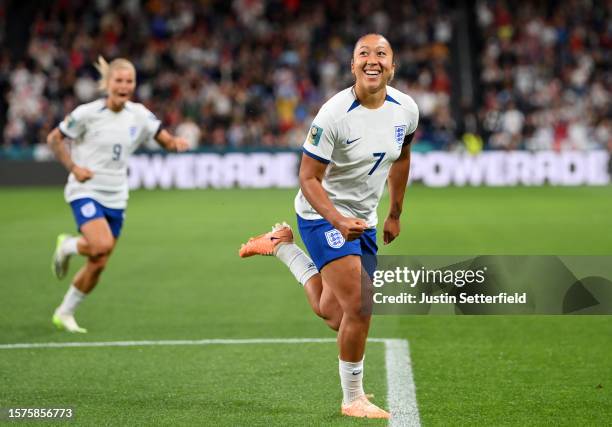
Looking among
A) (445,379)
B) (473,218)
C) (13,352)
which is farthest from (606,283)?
(473,218)

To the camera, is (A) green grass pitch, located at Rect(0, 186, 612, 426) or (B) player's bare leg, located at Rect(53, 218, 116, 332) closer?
(A) green grass pitch, located at Rect(0, 186, 612, 426)

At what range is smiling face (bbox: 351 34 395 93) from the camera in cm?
615

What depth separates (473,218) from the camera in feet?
64.0

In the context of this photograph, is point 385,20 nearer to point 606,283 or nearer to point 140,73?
point 140,73

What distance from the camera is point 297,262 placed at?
7219mm

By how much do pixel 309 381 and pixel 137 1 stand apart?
1095 inches

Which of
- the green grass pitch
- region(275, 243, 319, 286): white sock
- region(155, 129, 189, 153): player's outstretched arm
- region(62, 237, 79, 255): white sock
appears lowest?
the green grass pitch

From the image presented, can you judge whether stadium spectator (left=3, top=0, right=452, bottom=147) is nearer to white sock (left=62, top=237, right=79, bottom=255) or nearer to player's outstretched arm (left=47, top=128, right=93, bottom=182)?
white sock (left=62, top=237, right=79, bottom=255)

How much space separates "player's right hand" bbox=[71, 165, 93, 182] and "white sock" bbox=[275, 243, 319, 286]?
263 centimetres

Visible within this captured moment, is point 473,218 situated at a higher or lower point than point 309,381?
lower

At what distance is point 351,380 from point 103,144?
14.7 feet

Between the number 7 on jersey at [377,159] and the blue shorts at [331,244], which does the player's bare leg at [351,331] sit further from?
the number 7 on jersey at [377,159]

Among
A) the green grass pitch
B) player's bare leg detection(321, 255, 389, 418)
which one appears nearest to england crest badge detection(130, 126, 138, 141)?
the green grass pitch

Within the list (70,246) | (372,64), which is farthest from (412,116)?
(70,246)
